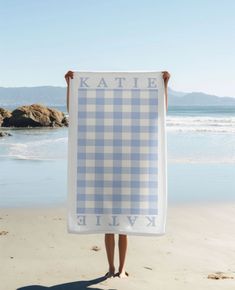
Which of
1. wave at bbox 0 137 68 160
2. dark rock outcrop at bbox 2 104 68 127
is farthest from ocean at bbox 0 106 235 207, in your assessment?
dark rock outcrop at bbox 2 104 68 127

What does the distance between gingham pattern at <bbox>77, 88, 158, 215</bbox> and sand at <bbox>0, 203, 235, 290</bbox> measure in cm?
75

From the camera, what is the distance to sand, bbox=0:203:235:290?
495cm

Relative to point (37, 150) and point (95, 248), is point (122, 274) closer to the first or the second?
point (95, 248)

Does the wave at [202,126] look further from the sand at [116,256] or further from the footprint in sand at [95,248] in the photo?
the footprint in sand at [95,248]

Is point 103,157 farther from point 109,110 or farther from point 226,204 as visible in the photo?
point 226,204

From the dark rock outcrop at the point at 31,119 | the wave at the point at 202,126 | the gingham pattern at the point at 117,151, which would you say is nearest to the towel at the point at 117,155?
the gingham pattern at the point at 117,151

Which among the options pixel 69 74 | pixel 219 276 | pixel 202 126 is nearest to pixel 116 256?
pixel 219 276

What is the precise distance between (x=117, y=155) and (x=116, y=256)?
4.87 feet

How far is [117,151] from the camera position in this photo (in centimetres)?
489

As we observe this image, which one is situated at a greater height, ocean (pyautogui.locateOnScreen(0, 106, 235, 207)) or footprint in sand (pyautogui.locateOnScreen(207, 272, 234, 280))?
ocean (pyautogui.locateOnScreen(0, 106, 235, 207))

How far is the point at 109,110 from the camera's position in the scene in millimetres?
4898

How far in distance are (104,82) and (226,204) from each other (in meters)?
4.87

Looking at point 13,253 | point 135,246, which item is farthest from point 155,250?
point 13,253

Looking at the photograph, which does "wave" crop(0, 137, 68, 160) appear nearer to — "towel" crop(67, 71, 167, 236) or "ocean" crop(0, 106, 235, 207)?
"ocean" crop(0, 106, 235, 207)
